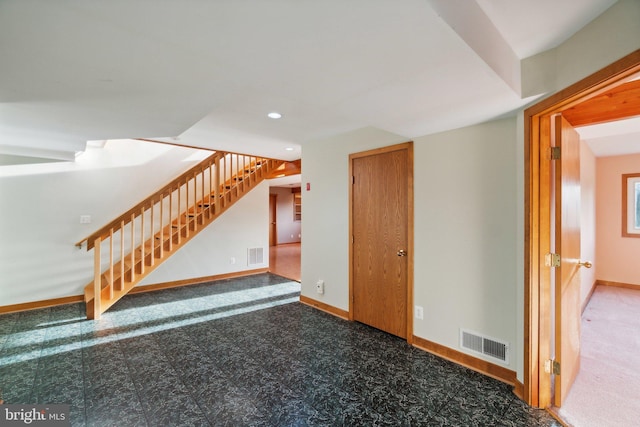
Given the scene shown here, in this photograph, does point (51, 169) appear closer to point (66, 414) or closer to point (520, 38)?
point (66, 414)

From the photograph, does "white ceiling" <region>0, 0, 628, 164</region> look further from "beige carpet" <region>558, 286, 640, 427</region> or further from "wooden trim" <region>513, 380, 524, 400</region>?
"beige carpet" <region>558, 286, 640, 427</region>

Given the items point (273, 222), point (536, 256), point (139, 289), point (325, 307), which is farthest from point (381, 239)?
point (273, 222)

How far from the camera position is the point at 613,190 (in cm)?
478

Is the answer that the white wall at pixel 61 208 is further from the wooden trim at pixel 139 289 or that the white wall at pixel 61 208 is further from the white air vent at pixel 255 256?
the white air vent at pixel 255 256

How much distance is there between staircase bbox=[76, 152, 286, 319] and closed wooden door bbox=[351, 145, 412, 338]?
2704mm

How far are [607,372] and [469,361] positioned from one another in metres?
1.08

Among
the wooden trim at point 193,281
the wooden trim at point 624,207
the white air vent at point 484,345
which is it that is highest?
the wooden trim at point 624,207

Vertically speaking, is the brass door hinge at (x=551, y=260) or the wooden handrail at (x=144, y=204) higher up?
the wooden handrail at (x=144, y=204)

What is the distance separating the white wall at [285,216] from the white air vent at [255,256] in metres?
4.53

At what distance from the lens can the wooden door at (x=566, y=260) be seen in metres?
1.88

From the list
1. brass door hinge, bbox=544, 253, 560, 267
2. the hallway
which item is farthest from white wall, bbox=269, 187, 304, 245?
brass door hinge, bbox=544, 253, 560, 267

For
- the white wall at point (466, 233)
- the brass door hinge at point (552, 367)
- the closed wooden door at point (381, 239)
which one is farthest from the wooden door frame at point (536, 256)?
the closed wooden door at point (381, 239)

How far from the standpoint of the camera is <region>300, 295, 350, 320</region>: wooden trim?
3.45 meters

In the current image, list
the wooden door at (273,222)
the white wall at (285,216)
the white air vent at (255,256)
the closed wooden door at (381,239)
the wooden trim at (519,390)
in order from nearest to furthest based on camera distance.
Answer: the wooden trim at (519,390)
the closed wooden door at (381,239)
the white air vent at (255,256)
the wooden door at (273,222)
the white wall at (285,216)
